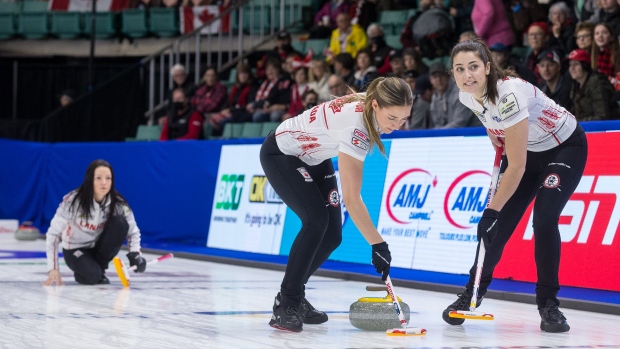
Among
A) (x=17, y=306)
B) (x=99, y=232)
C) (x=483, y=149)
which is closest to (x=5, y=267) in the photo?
(x=99, y=232)

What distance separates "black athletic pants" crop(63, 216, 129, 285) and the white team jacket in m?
0.05

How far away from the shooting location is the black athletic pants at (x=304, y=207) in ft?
16.7

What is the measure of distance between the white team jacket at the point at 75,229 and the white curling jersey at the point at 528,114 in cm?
350

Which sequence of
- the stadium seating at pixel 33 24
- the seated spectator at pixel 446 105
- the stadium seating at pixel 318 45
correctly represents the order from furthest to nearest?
the stadium seating at pixel 33 24, the stadium seating at pixel 318 45, the seated spectator at pixel 446 105

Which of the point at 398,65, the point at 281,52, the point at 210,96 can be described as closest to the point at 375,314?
the point at 398,65

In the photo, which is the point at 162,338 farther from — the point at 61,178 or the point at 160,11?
the point at 160,11

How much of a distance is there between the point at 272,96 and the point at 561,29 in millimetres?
4852

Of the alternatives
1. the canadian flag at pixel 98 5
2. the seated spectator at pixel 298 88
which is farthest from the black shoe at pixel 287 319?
the canadian flag at pixel 98 5

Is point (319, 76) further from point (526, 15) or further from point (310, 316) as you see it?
point (310, 316)

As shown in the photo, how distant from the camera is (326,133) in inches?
196

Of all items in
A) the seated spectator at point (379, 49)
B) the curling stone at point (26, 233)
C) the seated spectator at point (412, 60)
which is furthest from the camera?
the curling stone at point (26, 233)

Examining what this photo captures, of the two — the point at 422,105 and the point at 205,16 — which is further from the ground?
the point at 205,16

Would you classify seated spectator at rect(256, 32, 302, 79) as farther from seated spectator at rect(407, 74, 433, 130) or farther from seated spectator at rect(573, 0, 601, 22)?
seated spectator at rect(573, 0, 601, 22)

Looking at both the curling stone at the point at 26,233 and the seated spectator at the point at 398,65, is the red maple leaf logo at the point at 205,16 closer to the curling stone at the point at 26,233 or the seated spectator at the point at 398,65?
the curling stone at the point at 26,233
